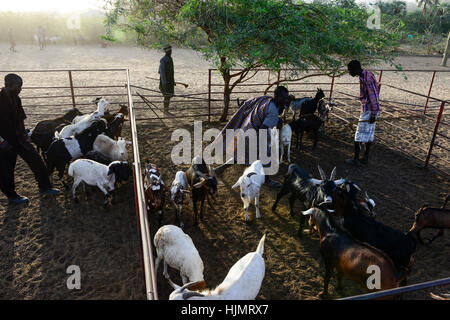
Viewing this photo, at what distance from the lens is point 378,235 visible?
4.01m

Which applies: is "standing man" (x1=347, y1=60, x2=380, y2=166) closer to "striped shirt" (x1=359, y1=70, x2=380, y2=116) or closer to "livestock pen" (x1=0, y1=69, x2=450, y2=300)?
"striped shirt" (x1=359, y1=70, x2=380, y2=116)

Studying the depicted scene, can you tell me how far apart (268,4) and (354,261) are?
4.99 meters

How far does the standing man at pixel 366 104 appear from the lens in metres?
6.70

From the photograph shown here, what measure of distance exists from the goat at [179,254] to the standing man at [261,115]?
111 inches

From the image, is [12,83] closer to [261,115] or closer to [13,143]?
[13,143]

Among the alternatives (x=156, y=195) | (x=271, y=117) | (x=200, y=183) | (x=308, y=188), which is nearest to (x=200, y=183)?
(x=200, y=183)

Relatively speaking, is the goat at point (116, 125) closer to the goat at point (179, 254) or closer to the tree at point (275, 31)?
the tree at point (275, 31)

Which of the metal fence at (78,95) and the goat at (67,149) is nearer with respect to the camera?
the metal fence at (78,95)

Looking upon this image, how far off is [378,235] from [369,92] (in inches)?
148

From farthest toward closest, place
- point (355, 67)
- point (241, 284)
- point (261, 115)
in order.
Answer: point (355, 67) → point (261, 115) → point (241, 284)

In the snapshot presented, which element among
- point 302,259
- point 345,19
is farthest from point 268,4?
point 302,259

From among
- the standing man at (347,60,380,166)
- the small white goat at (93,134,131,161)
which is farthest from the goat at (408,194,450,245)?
the small white goat at (93,134,131,161)

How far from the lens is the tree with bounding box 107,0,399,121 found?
652 centimetres

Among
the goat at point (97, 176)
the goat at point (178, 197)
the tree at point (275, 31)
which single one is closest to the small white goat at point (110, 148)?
the goat at point (97, 176)
